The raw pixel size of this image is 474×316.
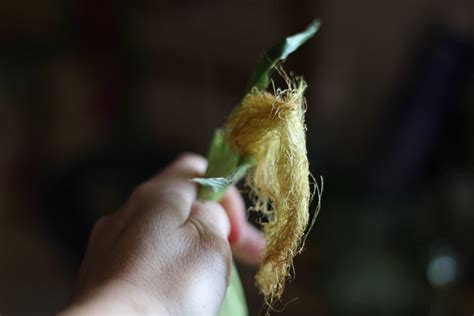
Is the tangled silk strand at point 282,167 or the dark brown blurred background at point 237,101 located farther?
the dark brown blurred background at point 237,101

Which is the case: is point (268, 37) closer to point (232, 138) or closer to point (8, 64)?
point (8, 64)

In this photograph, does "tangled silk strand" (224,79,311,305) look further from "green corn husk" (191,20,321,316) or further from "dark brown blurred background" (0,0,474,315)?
"dark brown blurred background" (0,0,474,315)

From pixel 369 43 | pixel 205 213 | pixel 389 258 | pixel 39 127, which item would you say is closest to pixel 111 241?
pixel 205 213

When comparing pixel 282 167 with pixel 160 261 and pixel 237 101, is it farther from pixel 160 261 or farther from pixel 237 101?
pixel 237 101

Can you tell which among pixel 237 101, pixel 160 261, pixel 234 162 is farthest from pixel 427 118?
pixel 160 261

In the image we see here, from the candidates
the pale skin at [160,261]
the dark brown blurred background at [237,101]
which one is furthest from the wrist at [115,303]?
the dark brown blurred background at [237,101]

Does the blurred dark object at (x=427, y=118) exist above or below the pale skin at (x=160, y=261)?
below

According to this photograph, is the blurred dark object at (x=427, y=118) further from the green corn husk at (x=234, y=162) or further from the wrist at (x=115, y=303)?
the wrist at (x=115, y=303)
